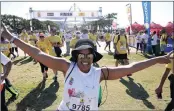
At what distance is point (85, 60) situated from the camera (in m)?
2.53

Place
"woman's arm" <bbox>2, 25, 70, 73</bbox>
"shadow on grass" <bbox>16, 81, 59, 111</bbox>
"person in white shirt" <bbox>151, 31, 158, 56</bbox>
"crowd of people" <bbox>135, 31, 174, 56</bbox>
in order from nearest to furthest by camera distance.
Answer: "woman's arm" <bbox>2, 25, 70, 73</bbox>
"shadow on grass" <bbox>16, 81, 59, 111</bbox>
"crowd of people" <bbox>135, 31, 174, 56</bbox>
"person in white shirt" <bbox>151, 31, 158, 56</bbox>

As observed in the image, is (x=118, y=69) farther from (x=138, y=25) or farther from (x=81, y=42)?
(x=138, y=25)

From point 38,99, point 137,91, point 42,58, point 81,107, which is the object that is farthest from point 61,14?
point 81,107

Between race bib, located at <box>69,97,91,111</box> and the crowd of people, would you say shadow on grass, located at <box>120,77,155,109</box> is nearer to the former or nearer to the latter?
race bib, located at <box>69,97,91,111</box>

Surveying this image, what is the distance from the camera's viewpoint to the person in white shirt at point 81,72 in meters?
2.44

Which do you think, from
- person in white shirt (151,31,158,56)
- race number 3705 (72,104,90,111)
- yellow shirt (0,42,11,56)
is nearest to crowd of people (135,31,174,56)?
person in white shirt (151,31,158,56)

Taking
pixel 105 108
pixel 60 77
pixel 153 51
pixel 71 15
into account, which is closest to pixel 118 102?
pixel 105 108

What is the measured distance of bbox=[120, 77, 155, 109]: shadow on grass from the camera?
6.12 metres

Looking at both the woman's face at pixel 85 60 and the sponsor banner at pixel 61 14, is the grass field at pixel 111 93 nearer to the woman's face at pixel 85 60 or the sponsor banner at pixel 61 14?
the woman's face at pixel 85 60

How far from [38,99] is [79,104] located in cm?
415

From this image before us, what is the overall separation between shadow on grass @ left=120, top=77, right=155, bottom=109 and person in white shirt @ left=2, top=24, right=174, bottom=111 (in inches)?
136

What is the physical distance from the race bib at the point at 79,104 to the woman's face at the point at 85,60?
0.30 metres

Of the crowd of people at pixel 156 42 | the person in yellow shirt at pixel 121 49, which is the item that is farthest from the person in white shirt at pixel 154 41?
the person in yellow shirt at pixel 121 49

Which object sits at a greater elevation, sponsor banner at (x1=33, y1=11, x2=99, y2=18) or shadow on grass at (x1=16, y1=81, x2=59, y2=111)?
sponsor banner at (x1=33, y1=11, x2=99, y2=18)
